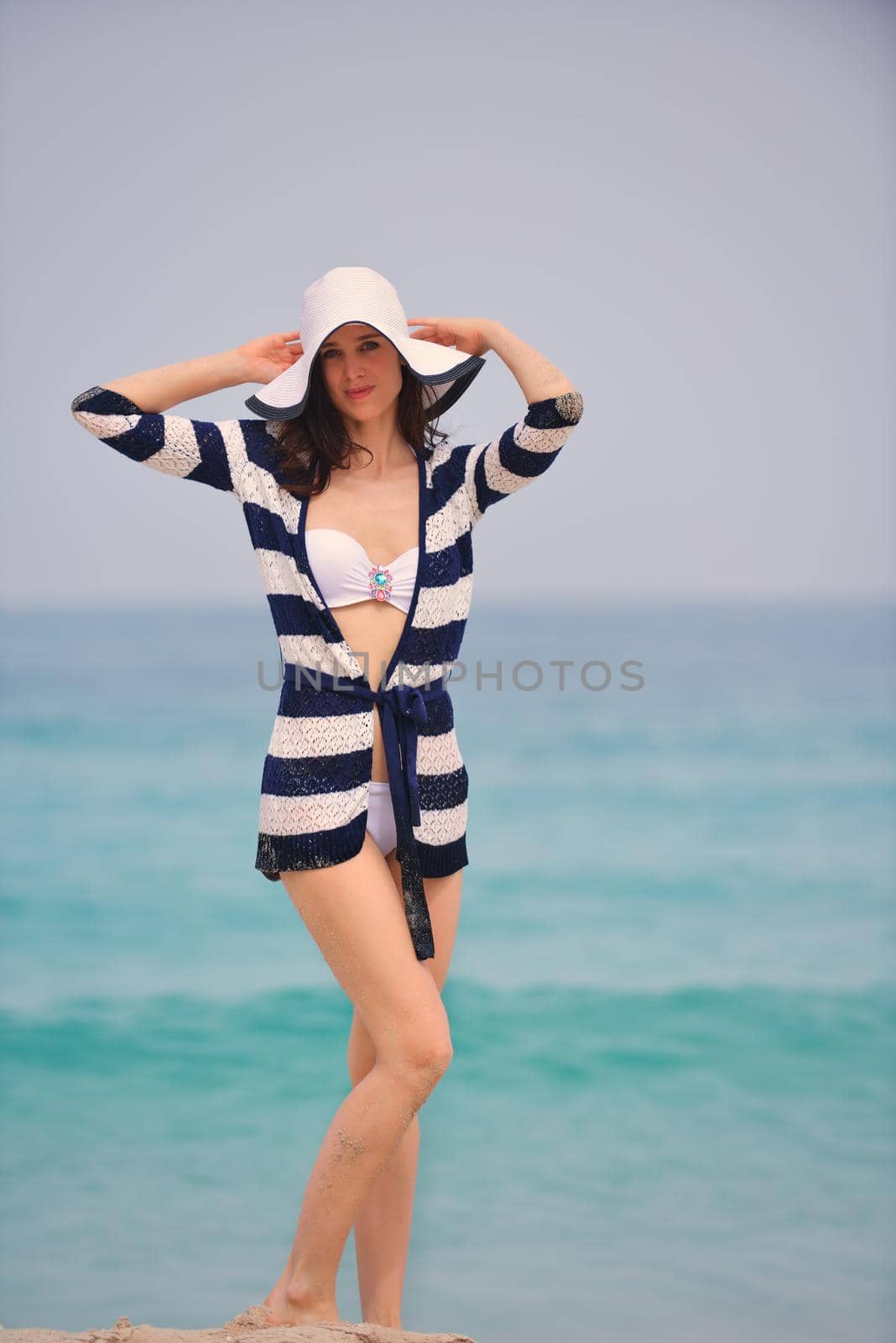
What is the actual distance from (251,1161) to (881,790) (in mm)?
5672

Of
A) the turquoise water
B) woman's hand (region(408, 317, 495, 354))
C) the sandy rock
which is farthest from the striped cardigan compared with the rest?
the turquoise water

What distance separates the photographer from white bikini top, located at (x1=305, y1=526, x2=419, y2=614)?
248 centimetres

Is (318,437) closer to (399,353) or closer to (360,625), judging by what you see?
(399,353)

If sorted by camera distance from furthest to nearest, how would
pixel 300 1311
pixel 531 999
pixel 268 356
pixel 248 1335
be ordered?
pixel 531 999 < pixel 268 356 < pixel 300 1311 < pixel 248 1335

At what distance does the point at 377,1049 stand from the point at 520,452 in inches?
42.8

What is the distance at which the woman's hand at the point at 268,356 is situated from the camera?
266 cm

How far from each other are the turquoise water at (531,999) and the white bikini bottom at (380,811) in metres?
1.96

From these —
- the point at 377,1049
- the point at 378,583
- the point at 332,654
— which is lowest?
the point at 377,1049

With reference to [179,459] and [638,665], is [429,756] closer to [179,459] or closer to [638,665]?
[179,459]

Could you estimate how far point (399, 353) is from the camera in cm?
253

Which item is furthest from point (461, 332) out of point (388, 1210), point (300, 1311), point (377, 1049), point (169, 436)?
point (300, 1311)

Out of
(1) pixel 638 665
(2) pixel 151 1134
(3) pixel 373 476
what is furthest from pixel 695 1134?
(1) pixel 638 665

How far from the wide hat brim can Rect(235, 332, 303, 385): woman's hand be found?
0.05 metres

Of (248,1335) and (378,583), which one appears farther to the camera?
(378,583)
